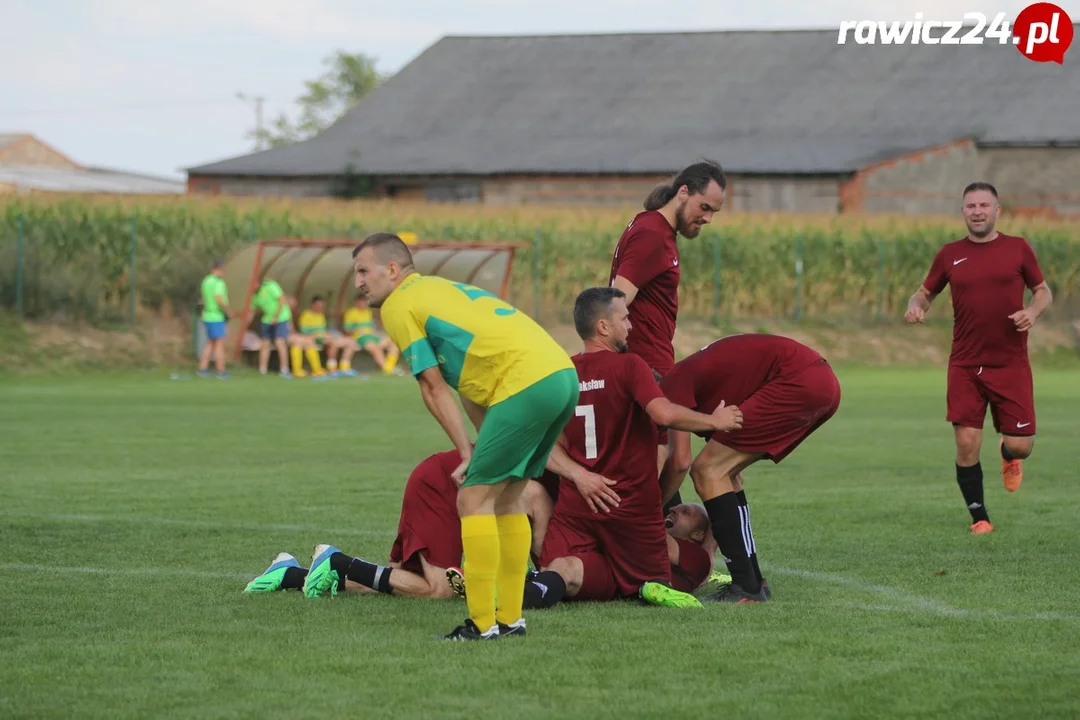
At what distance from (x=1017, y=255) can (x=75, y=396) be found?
55.3ft

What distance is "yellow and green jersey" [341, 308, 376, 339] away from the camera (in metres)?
31.5

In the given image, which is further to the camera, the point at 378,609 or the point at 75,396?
the point at 75,396

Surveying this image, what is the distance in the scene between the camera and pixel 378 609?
7.57 metres

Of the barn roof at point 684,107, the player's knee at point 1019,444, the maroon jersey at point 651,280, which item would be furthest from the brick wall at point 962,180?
the maroon jersey at point 651,280

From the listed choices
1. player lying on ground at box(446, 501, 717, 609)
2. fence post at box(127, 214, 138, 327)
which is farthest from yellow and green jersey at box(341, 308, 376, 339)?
player lying on ground at box(446, 501, 717, 609)

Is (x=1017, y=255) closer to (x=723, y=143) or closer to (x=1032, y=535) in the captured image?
(x=1032, y=535)

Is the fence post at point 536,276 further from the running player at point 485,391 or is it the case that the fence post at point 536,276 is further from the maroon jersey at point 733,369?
the running player at point 485,391

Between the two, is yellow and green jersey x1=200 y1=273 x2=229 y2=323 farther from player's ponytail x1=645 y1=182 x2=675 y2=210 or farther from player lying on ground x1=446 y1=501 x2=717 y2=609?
player lying on ground x1=446 y1=501 x2=717 y2=609

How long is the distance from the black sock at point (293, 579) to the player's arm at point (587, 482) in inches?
57.3

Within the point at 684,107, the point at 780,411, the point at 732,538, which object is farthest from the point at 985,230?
the point at 684,107

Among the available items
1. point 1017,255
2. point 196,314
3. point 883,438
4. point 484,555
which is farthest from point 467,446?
point 196,314

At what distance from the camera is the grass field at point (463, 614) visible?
567 centimetres

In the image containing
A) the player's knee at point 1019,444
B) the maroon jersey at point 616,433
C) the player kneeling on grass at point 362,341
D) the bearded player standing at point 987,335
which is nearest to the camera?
the maroon jersey at point 616,433

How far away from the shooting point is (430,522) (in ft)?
26.0
